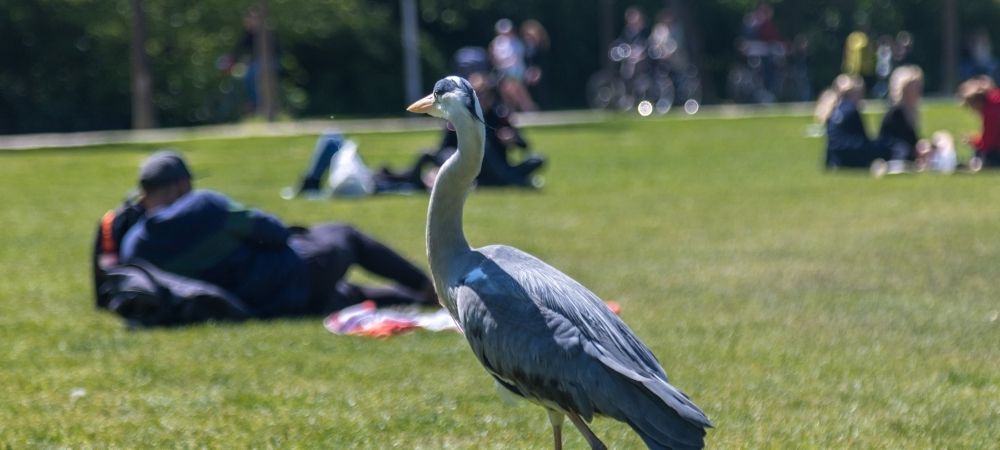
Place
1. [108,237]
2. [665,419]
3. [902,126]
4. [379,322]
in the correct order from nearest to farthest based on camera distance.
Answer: [665,419]
[379,322]
[108,237]
[902,126]

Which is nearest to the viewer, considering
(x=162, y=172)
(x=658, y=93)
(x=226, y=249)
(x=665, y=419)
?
(x=665, y=419)

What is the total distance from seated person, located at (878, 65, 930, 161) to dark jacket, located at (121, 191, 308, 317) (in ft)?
34.3

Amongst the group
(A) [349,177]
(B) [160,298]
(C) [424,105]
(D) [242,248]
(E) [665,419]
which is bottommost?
(A) [349,177]

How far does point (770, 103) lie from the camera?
35.4 m

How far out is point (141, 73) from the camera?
88.7ft

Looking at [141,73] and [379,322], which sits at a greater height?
[379,322]

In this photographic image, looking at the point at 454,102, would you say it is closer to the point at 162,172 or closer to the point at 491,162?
the point at 162,172

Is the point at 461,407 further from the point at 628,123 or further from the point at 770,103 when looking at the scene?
the point at 770,103

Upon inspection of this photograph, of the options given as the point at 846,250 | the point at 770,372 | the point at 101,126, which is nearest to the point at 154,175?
the point at 770,372

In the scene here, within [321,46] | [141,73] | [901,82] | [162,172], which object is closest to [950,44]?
[321,46]

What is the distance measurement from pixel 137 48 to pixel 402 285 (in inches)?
709

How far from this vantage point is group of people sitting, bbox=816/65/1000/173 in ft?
58.6

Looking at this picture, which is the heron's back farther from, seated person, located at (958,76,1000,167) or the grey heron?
seated person, located at (958,76,1000,167)

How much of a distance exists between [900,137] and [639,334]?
1051 centimetres
